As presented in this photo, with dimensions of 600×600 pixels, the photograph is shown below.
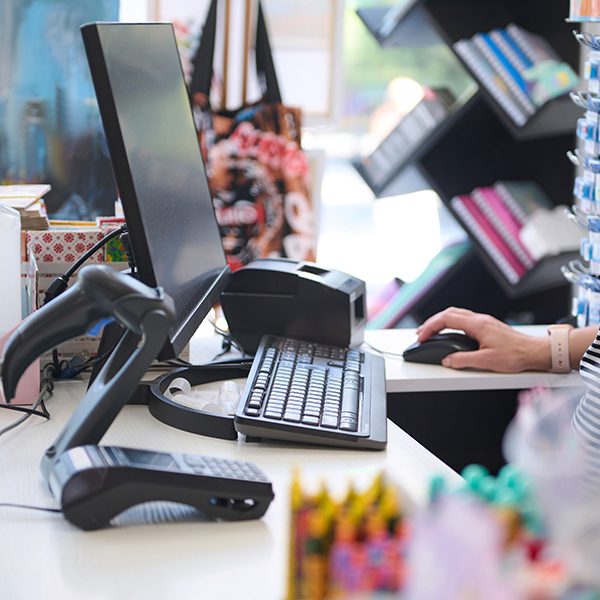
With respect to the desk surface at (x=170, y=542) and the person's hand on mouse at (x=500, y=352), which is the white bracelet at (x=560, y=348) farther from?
the desk surface at (x=170, y=542)

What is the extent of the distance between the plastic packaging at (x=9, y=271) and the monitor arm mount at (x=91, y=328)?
0.39 meters

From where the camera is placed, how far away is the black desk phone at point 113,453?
0.70 metres

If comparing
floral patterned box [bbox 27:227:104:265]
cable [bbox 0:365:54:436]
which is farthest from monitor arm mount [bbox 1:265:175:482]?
floral patterned box [bbox 27:227:104:265]

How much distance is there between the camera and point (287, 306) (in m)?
1.28

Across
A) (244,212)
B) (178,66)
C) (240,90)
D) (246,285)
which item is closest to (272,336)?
(246,285)

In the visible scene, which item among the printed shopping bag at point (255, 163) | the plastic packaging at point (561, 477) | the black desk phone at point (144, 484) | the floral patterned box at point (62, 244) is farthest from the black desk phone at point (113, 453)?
the printed shopping bag at point (255, 163)

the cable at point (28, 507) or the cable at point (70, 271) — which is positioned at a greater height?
the cable at point (70, 271)

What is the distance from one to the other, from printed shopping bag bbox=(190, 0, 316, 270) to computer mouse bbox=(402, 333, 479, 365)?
1043mm

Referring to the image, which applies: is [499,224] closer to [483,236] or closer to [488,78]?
[483,236]

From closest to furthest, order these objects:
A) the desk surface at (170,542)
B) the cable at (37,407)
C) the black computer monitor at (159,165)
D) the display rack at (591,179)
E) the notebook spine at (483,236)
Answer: the desk surface at (170,542)
the black computer monitor at (159,165)
the cable at (37,407)
the display rack at (591,179)
the notebook spine at (483,236)

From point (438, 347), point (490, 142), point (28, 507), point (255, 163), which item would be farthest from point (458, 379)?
point (490, 142)

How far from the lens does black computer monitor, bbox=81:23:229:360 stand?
838 millimetres

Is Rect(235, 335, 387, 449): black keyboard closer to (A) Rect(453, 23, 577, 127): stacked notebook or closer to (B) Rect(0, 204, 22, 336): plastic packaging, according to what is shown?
(B) Rect(0, 204, 22, 336): plastic packaging

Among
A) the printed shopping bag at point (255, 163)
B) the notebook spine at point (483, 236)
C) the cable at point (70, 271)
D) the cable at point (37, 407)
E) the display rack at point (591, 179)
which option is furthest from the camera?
the notebook spine at point (483, 236)
